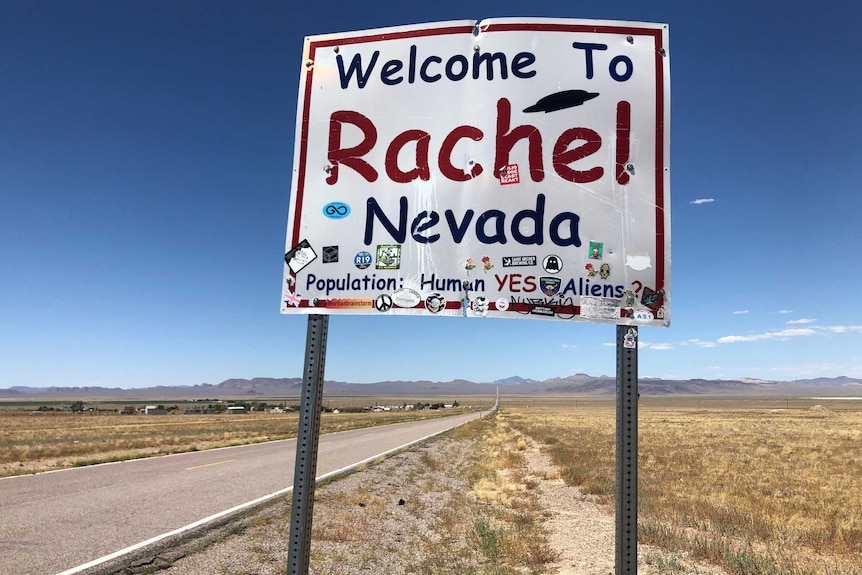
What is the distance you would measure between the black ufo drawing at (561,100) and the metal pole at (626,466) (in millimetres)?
1332

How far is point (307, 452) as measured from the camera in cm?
263

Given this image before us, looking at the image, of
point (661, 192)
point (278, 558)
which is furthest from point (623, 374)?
point (278, 558)

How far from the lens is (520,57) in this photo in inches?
112

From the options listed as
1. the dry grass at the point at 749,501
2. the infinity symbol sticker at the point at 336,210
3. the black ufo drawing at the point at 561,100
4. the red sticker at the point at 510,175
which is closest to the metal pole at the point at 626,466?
the red sticker at the point at 510,175

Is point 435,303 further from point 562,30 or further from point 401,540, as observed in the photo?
point 401,540

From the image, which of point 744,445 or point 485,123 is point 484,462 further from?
point 485,123

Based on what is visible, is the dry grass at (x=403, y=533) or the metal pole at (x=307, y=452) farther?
the dry grass at (x=403, y=533)

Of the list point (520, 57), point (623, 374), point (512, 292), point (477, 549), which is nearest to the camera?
point (623, 374)

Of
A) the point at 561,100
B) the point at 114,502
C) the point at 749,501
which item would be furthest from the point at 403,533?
the point at 749,501

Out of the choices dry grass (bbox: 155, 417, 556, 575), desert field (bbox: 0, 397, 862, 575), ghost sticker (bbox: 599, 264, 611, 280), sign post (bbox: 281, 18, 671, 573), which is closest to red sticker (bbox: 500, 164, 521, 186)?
sign post (bbox: 281, 18, 671, 573)

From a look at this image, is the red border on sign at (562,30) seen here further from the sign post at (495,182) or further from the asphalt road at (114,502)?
the asphalt road at (114,502)

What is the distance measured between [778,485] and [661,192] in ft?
54.7

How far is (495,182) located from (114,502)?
450 inches

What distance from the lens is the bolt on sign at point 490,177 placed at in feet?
8.54
